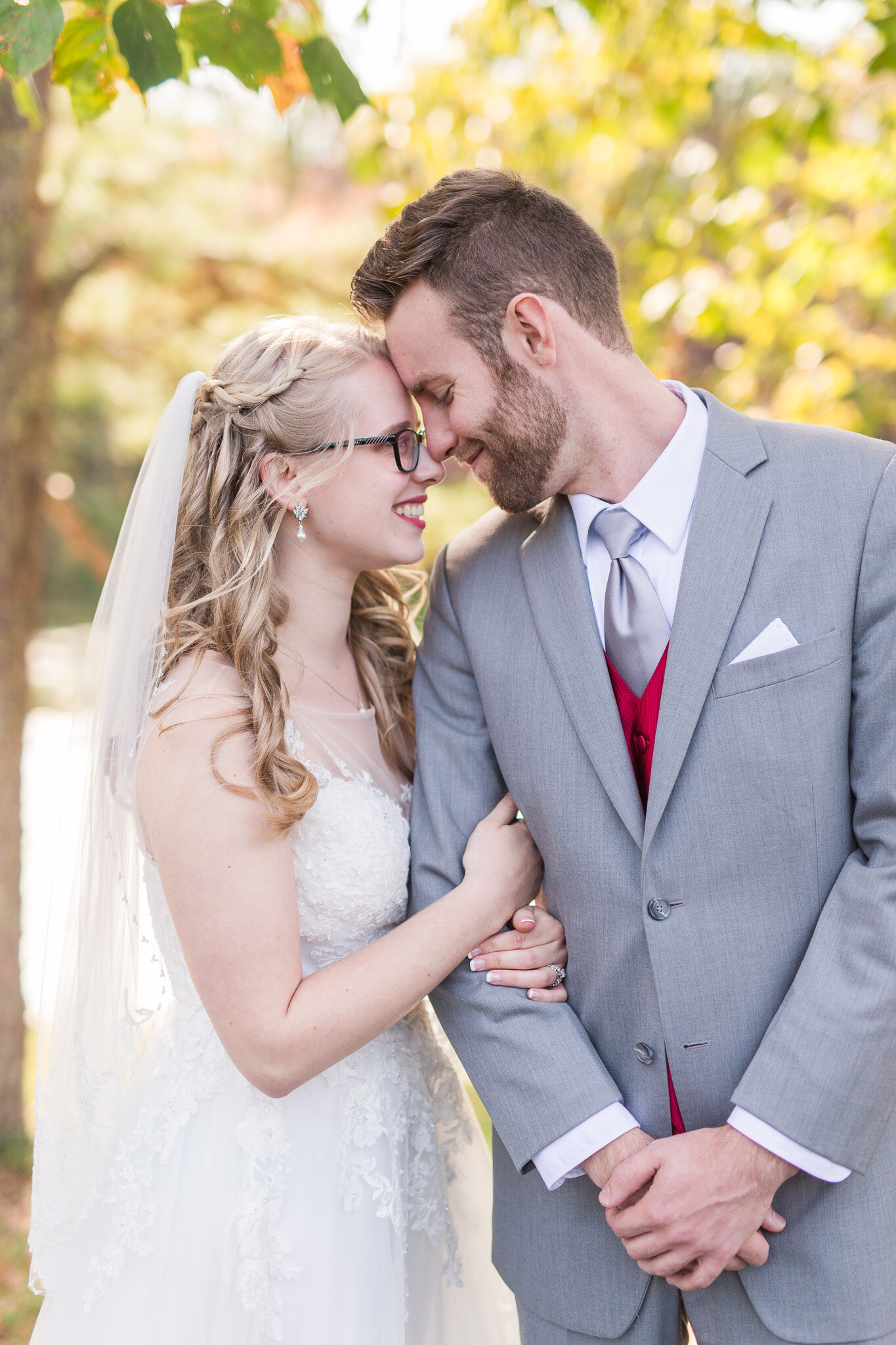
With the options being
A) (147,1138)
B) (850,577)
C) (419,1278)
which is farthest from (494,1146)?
(850,577)

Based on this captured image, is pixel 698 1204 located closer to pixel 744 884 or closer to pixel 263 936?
pixel 744 884

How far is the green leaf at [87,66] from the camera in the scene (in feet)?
6.45

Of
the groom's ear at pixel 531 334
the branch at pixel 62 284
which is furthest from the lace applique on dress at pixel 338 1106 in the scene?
the branch at pixel 62 284

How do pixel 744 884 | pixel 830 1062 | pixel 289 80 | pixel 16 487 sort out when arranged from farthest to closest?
pixel 16 487, pixel 289 80, pixel 744 884, pixel 830 1062

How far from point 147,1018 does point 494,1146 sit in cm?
79

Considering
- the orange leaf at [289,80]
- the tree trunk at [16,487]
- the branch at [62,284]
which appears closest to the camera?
the orange leaf at [289,80]

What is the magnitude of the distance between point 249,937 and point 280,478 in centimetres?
98

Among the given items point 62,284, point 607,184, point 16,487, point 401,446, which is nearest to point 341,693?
point 401,446

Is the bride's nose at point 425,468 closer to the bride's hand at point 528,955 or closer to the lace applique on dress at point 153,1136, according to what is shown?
the bride's hand at point 528,955

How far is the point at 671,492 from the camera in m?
1.87

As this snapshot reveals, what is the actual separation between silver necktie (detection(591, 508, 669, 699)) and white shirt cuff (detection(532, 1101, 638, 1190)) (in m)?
0.75

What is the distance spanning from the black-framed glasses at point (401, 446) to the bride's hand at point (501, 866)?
0.76 meters

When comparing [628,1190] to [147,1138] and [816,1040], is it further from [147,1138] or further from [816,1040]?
[147,1138]

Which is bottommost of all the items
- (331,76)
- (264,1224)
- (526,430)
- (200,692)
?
(264,1224)
